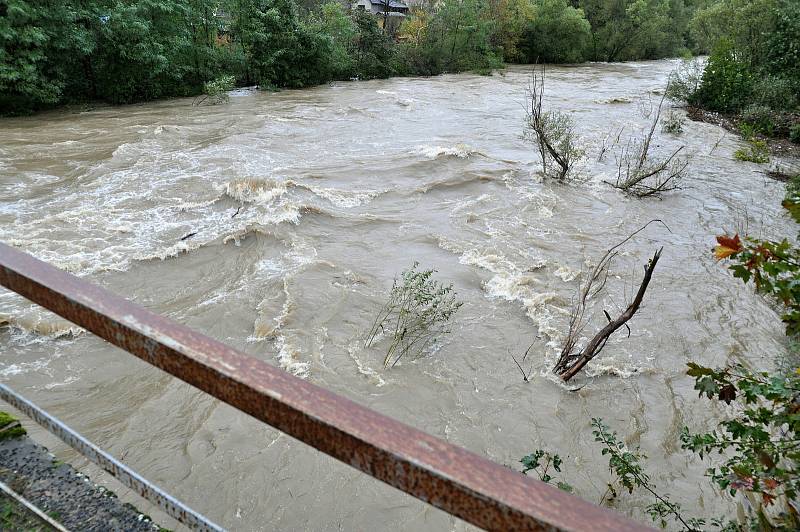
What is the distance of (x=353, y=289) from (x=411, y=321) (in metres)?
1.09

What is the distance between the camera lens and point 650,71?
3116 centimetres

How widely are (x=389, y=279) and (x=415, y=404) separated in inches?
91.5

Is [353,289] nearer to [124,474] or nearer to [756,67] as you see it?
[124,474]

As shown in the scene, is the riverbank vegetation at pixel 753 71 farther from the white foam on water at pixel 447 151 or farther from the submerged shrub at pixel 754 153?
the white foam on water at pixel 447 151

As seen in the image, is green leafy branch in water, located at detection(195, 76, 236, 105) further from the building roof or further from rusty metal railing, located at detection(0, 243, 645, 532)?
the building roof

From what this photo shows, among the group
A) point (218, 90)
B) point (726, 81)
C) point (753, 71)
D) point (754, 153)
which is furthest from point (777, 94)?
point (218, 90)

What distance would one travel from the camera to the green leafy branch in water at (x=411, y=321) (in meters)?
5.22

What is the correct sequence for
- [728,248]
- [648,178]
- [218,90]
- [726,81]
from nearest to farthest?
[728,248], [648,178], [218,90], [726,81]

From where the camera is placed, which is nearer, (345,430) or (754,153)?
(345,430)

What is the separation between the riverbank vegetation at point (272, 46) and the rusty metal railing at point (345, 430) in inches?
604

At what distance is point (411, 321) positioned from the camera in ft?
18.2

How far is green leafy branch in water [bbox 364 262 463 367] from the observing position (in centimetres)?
522

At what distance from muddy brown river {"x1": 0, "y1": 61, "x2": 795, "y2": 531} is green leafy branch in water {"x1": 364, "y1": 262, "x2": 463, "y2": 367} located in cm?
14

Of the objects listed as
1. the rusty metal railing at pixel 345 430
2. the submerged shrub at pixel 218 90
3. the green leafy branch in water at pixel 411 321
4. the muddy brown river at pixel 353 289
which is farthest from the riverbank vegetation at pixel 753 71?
the rusty metal railing at pixel 345 430
